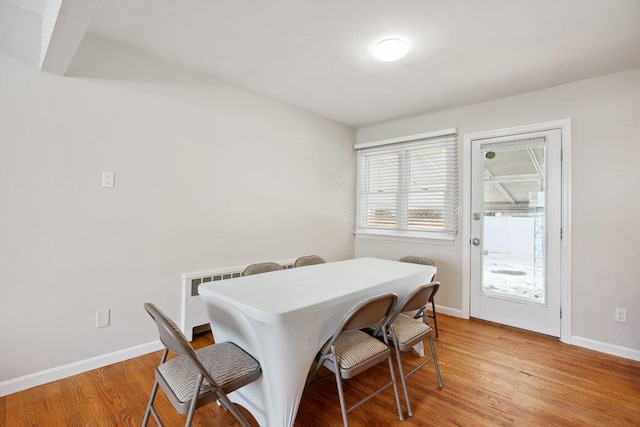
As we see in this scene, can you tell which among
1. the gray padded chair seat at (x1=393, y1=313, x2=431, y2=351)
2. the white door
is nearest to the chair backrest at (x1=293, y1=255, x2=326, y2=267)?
the gray padded chair seat at (x1=393, y1=313, x2=431, y2=351)

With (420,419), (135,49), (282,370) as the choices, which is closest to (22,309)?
(282,370)

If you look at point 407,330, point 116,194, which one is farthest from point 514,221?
→ point 116,194

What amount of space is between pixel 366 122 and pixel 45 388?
14.1 feet

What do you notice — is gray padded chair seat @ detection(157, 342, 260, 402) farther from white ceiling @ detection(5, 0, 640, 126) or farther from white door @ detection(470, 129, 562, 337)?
white door @ detection(470, 129, 562, 337)

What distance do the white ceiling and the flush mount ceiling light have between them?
0.06 m

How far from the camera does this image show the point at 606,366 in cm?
253

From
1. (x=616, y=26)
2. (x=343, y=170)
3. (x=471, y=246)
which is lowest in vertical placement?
(x=471, y=246)

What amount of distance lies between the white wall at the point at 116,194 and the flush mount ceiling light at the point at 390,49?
60.3 inches

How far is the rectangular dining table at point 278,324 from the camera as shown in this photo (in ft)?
4.86

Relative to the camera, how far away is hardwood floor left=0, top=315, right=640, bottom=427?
1824 mm

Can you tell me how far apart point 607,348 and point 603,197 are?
1.38m

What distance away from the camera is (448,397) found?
206 cm

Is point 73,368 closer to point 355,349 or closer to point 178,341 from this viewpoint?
point 178,341

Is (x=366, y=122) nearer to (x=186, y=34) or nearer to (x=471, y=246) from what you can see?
(x=471, y=246)
